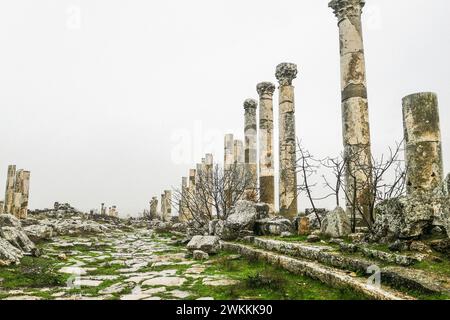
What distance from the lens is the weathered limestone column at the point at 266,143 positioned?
651 inches

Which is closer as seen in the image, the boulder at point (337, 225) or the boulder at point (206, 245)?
Answer: the boulder at point (337, 225)

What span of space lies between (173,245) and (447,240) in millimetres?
8265

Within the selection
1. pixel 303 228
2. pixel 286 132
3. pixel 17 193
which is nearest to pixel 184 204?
pixel 286 132

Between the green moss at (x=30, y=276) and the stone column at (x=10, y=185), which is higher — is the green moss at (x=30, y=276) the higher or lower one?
the lower one

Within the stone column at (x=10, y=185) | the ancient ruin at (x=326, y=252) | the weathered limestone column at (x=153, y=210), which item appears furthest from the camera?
the weathered limestone column at (x=153, y=210)

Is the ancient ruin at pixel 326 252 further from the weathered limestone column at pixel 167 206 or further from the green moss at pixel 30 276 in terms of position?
the weathered limestone column at pixel 167 206

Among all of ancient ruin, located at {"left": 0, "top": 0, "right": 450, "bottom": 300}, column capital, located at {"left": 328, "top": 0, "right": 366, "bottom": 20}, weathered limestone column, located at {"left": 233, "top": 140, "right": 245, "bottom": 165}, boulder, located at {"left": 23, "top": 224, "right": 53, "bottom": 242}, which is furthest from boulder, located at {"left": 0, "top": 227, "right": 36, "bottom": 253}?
weathered limestone column, located at {"left": 233, "top": 140, "right": 245, "bottom": 165}

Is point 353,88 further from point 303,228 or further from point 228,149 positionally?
point 228,149

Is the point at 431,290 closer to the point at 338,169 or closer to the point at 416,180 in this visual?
the point at 416,180

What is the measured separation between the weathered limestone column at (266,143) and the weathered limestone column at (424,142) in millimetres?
9666

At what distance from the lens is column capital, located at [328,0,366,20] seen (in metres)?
→ 11.4

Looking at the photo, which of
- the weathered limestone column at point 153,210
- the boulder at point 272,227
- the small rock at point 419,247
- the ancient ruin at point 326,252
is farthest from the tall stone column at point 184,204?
the small rock at point 419,247

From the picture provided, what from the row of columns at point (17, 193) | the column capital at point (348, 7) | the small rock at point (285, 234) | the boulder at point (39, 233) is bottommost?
the boulder at point (39, 233)
